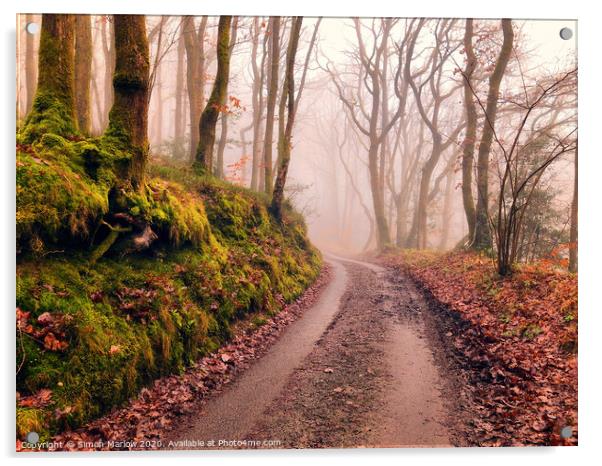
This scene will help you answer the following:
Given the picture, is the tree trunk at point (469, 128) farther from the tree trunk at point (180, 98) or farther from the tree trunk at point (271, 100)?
the tree trunk at point (180, 98)

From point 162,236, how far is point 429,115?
A: 276 inches

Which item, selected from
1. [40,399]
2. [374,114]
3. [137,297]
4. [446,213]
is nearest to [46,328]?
[40,399]

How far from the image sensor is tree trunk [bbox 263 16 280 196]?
10.1 m

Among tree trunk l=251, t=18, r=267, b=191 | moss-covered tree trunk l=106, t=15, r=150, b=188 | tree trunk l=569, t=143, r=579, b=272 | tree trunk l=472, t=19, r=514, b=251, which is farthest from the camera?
tree trunk l=251, t=18, r=267, b=191

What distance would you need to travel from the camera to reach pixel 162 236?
532 cm

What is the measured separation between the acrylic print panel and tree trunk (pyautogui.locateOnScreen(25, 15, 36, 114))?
1.2 inches

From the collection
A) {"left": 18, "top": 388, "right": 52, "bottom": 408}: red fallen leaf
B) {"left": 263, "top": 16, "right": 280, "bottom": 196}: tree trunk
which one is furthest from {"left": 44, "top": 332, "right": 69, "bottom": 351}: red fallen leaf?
{"left": 263, "top": 16, "right": 280, "bottom": 196}: tree trunk

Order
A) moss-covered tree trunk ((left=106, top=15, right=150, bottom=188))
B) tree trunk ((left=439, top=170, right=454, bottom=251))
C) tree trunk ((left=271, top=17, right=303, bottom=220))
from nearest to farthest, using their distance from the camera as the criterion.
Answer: moss-covered tree trunk ((left=106, top=15, right=150, bottom=188)) < tree trunk ((left=271, top=17, right=303, bottom=220)) < tree trunk ((left=439, top=170, right=454, bottom=251))

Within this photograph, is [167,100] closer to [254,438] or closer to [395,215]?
[254,438]

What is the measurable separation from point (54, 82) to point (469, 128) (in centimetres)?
703

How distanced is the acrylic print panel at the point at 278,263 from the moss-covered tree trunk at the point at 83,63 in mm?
44

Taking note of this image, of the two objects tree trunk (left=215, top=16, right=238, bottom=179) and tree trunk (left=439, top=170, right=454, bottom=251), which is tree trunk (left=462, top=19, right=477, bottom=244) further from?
tree trunk (left=215, top=16, right=238, bottom=179)

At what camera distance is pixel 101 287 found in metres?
4.13

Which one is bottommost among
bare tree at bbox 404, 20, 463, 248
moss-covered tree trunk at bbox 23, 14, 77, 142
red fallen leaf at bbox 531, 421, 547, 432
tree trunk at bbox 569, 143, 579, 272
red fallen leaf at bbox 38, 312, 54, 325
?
red fallen leaf at bbox 531, 421, 547, 432
